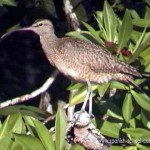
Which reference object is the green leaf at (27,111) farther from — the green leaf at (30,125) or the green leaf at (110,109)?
the green leaf at (30,125)

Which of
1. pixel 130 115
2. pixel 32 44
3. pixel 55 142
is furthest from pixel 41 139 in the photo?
pixel 32 44

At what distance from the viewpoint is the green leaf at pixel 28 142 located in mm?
4188

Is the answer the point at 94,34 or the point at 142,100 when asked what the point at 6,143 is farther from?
the point at 94,34

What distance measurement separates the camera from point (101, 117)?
5641mm

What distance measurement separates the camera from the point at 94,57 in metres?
5.59

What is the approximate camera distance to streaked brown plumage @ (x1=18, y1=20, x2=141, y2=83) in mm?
5434

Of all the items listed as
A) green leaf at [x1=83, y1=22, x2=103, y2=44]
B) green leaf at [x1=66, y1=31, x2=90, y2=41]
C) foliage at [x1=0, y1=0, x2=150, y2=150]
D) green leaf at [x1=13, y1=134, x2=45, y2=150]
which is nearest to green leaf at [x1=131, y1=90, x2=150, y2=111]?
foliage at [x1=0, y1=0, x2=150, y2=150]

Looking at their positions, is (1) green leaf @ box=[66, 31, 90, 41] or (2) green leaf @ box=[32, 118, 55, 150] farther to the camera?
(1) green leaf @ box=[66, 31, 90, 41]

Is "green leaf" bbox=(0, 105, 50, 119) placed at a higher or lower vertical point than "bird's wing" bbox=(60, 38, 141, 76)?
lower

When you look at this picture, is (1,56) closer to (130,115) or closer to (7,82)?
(7,82)

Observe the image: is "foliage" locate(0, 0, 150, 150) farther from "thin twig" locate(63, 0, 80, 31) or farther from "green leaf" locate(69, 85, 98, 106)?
"thin twig" locate(63, 0, 80, 31)

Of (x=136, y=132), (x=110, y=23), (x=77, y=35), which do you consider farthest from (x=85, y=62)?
(x=136, y=132)

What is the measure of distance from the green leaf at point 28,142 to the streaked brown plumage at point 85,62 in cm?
121

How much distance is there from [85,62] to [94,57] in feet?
0.24
